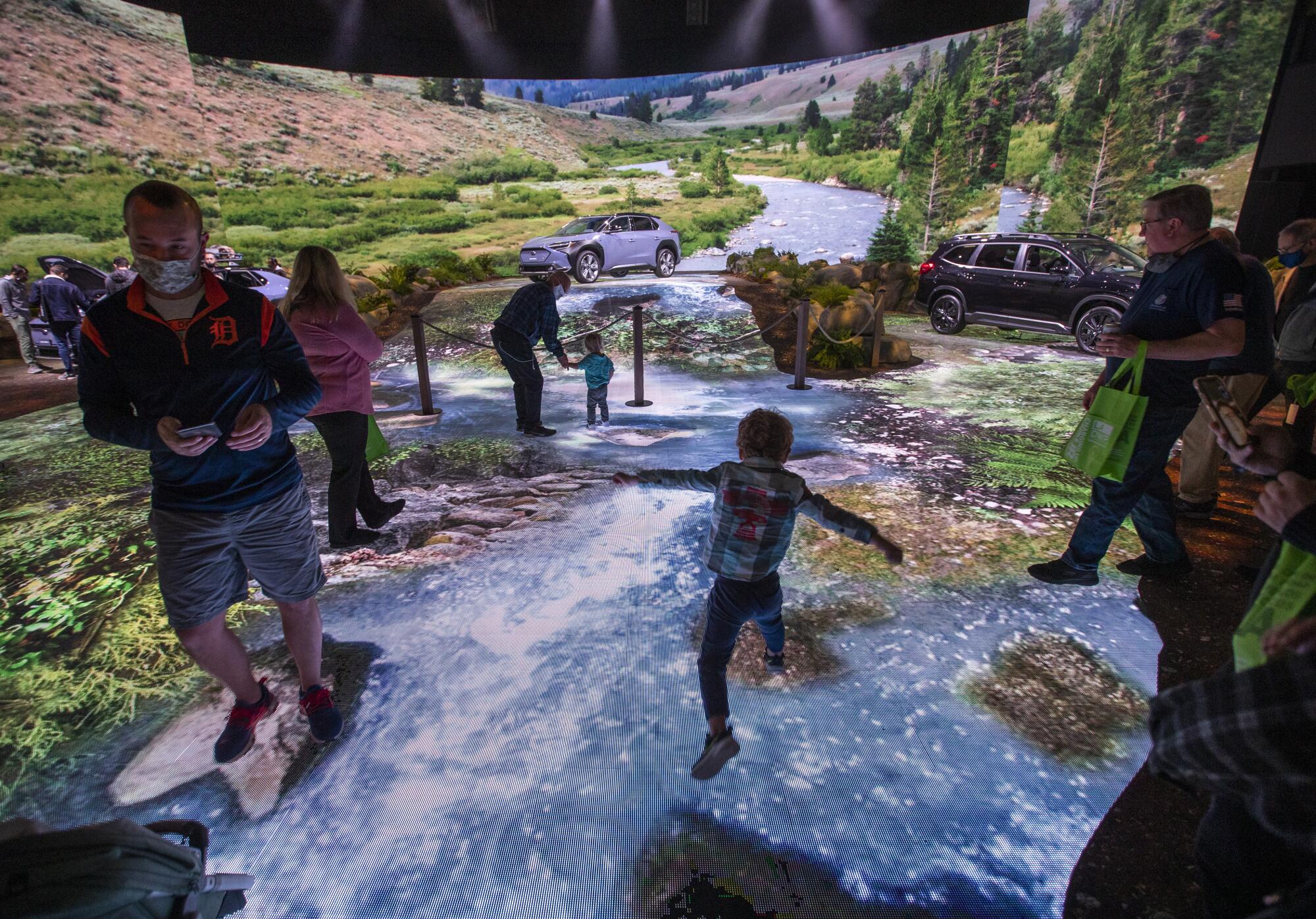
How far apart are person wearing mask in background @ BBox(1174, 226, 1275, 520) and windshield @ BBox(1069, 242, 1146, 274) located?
217 inches

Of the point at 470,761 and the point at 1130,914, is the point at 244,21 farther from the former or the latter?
the point at 1130,914

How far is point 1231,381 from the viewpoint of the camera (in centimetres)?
425

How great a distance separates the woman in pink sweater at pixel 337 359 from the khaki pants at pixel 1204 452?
194 inches

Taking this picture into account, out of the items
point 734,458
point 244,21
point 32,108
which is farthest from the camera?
point 244,21

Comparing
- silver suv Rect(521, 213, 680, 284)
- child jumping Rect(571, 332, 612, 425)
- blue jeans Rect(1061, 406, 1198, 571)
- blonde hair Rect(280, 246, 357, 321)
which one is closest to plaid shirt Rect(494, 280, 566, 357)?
child jumping Rect(571, 332, 612, 425)

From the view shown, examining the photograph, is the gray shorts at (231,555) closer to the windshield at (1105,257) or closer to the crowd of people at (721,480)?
the crowd of people at (721,480)

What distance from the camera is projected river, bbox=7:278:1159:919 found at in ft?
6.13

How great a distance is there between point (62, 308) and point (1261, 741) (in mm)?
12014

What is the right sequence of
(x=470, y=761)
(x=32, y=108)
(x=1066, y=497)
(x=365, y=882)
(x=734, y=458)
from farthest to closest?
(x=32, y=108) < (x=734, y=458) < (x=1066, y=497) < (x=470, y=761) < (x=365, y=882)

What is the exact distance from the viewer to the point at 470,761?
228 cm

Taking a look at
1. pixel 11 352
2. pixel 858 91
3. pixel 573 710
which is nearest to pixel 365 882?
pixel 573 710

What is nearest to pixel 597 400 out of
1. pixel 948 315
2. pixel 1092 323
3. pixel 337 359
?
pixel 337 359

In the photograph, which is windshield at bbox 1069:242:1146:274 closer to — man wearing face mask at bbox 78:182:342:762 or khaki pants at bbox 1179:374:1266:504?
khaki pants at bbox 1179:374:1266:504

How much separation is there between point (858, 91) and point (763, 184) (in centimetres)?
269
